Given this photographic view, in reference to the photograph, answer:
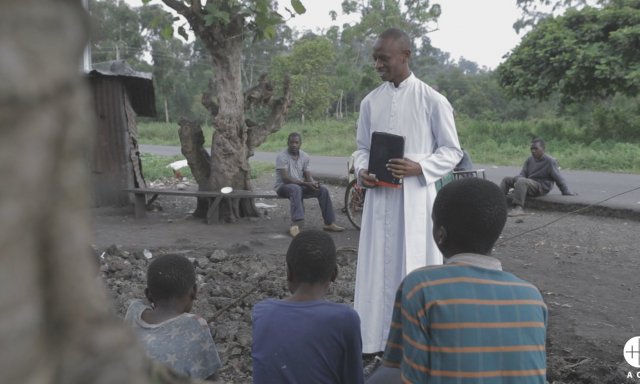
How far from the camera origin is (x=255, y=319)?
2.34m

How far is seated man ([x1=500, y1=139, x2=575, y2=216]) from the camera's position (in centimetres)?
971

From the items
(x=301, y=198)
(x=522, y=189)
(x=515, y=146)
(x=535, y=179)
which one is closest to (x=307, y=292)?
(x=301, y=198)

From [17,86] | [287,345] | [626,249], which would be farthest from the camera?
[626,249]

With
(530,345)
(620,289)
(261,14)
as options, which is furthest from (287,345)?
(620,289)

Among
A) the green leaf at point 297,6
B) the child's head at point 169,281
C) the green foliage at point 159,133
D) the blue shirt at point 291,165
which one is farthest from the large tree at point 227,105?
the green foliage at point 159,133

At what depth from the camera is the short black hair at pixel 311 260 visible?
245 cm

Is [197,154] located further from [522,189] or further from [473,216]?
[473,216]

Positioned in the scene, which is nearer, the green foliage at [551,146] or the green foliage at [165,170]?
the green foliage at [551,146]

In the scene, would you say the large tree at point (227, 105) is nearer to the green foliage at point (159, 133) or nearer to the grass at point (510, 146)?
the grass at point (510, 146)

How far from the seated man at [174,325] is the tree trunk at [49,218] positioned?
71.0 inches

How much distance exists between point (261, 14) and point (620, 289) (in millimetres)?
4307

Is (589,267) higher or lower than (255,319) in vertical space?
lower

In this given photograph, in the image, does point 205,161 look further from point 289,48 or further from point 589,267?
point 289,48

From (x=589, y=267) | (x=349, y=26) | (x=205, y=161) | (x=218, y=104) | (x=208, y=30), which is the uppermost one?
(x=349, y=26)
